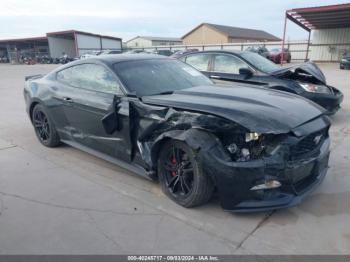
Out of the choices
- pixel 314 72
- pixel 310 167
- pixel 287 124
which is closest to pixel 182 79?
pixel 287 124

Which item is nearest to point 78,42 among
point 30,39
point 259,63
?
point 30,39

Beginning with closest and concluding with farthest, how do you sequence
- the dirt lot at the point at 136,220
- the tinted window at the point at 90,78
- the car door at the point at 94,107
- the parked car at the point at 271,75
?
the dirt lot at the point at 136,220 < the car door at the point at 94,107 < the tinted window at the point at 90,78 < the parked car at the point at 271,75

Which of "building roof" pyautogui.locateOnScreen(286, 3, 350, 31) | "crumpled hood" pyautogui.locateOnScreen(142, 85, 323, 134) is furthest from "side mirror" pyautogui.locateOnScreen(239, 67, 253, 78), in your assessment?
"building roof" pyautogui.locateOnScreen(286, 3, 350, 31)

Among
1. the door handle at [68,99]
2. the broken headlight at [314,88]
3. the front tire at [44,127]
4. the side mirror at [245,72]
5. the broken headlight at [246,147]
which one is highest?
the side mirror at [245,72]

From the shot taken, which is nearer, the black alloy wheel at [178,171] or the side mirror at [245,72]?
the black alloy wheel at [178,171]

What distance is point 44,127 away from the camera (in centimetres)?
505

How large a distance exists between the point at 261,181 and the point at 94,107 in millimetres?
2242

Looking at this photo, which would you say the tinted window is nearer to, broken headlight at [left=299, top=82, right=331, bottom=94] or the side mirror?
the side mirror

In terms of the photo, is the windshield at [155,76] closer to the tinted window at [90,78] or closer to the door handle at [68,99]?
the tinted window at [90,78]

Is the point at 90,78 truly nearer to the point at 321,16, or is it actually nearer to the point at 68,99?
the point at 68,99

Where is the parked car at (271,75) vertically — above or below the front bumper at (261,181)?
above

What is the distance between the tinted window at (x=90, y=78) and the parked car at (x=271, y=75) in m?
2.40

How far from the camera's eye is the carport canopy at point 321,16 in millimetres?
19969

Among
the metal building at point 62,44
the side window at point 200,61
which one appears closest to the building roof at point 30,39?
the metal building at point 62,44
